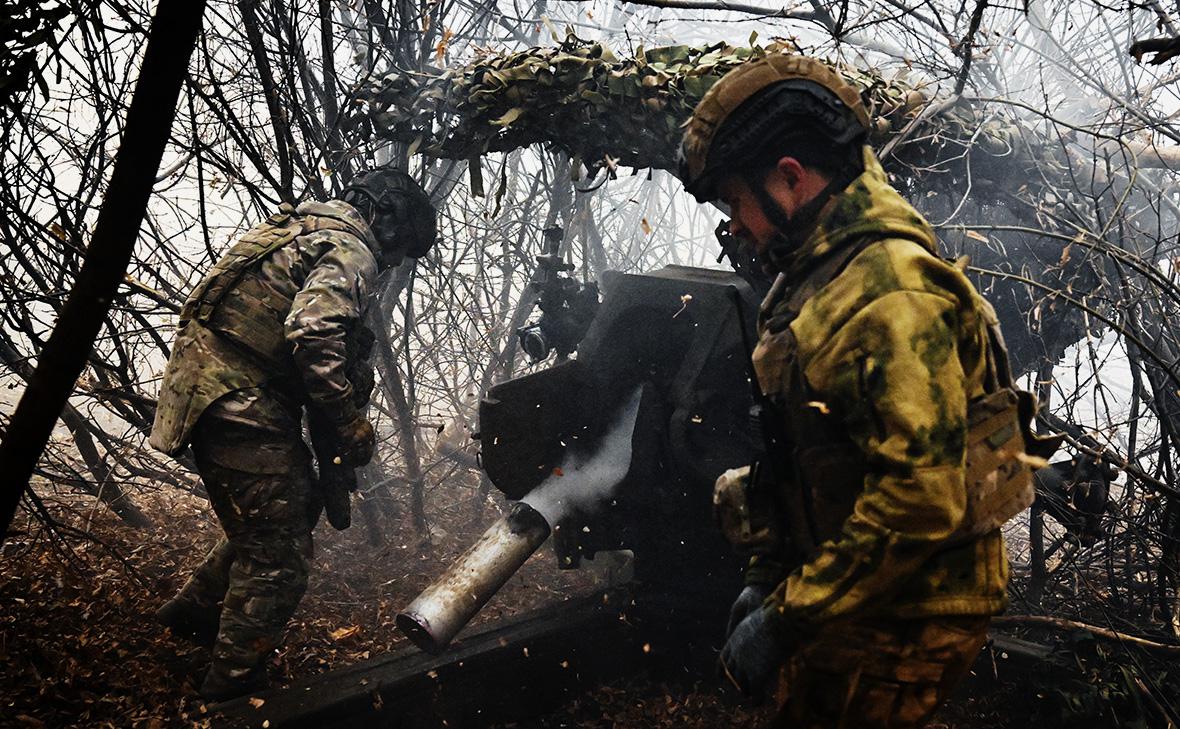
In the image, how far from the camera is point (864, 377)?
1.91 m

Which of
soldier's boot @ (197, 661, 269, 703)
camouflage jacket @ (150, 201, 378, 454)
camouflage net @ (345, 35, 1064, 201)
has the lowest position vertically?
soldier's boot @ (197, 661, 269, 703)

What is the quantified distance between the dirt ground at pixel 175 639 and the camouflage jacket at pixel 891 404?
202 centimetres

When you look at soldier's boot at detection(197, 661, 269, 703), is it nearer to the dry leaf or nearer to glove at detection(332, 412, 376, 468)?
the dry leaf

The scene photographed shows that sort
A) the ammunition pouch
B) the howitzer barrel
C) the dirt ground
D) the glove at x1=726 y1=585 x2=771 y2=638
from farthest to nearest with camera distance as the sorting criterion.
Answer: the howitzer barrel → the dirt ground → the glove at x1=726 y1=585 x2=771 y2=638 → the ammunition pouch

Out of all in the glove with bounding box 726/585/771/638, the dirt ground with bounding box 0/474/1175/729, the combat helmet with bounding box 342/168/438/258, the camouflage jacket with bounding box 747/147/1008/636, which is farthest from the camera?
the combat helmet with bounding box 342/168/438/258

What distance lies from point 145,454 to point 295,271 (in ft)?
6.88

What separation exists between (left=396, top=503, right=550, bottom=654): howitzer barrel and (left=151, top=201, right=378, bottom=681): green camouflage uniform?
577 mm

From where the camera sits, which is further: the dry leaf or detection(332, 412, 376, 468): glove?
the dry leaf

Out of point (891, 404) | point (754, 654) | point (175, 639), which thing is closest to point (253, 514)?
point (175, 639)

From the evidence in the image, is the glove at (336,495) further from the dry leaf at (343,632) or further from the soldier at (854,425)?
the soldier at (854,425)

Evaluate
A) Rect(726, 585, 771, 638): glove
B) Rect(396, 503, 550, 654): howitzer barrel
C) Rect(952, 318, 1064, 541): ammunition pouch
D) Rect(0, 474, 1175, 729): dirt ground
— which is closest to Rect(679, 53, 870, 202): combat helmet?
Rect(952, 318, 1064, 541): ammunition pouch

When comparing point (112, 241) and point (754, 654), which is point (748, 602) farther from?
point (112, 241)

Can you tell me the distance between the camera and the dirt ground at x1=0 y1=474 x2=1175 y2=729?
3.17m

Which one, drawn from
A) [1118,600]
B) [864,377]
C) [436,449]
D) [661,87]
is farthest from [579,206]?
[864,377]
